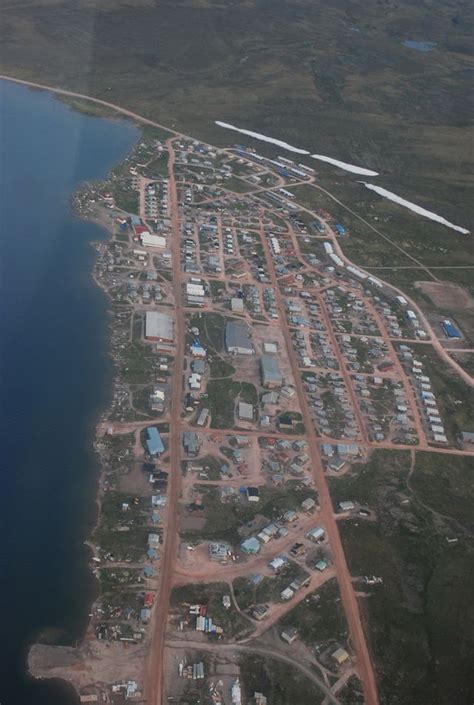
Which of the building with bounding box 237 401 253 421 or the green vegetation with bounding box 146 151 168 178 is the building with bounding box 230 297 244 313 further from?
the green vegetation with bounding box 146 151 168 178

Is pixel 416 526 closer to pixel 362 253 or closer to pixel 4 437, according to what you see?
pixel 4 437

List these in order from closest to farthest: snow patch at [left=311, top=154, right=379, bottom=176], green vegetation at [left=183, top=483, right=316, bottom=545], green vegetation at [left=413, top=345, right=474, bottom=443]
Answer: green vegetation at [left=183, top=483, right=316, bottom=545] < green vegetation at [left=413, top=345, right=474, bottom=443] < snow patch at [left=311, top=154, right=379, bottom=176]

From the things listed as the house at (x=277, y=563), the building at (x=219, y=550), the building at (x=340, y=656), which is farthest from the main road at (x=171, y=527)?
the building at (x=340, y=656)

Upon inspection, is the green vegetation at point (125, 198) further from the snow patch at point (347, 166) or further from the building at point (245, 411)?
the building at point (245, 411)

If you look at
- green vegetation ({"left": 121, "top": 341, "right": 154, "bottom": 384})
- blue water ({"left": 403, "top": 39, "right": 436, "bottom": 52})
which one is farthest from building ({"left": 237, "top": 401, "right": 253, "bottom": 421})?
blue water ({"left": 403, "top": 39, "right": 436, "bottom": 52})

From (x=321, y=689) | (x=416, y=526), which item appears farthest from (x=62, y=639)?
(x=416, y=526)

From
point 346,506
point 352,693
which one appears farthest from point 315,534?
point 352,693

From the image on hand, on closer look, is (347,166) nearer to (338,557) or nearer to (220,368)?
(220,368)
